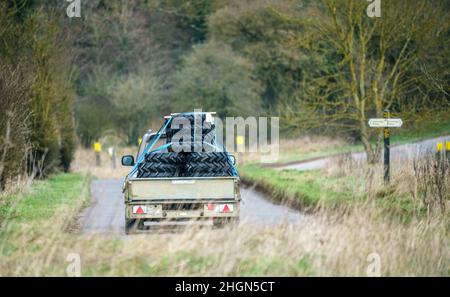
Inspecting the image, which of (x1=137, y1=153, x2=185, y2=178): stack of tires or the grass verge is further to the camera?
the grass verge

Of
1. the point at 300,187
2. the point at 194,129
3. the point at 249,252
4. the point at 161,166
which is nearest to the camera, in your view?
the point at 249,252

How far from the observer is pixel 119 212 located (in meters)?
18.9

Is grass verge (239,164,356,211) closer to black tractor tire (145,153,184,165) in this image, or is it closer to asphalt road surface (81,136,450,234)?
asphalt road surface (81,136,450,234)

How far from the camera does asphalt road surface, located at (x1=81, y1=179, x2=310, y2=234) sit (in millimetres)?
15188

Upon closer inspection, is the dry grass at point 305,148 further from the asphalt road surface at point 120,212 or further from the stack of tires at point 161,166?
the stack of tires at point 161,166

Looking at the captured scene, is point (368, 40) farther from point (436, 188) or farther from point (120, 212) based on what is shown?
point (436, 188)

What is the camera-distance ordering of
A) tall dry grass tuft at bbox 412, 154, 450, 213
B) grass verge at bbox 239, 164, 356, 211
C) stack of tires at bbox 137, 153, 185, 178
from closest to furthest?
tall dry grass tuft at bbox 412, 154, 450, 213 < stack of tires at bbox 137, 153, 185, 178 < grass verge at bbox 239, 164, 356, 211

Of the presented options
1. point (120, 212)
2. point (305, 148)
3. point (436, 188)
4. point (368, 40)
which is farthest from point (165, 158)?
point (305, 148)

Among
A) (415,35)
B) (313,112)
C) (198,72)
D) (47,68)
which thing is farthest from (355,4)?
(198,72)

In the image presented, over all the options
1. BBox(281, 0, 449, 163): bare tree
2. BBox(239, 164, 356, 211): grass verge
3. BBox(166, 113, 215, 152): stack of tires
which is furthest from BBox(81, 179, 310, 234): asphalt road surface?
BBox(281, 0, 449, 163): bare tree

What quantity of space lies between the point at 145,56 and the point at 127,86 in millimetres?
9405

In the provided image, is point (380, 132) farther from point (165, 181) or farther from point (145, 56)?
point (145, 56)

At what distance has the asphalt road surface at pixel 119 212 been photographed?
49.8 ft
